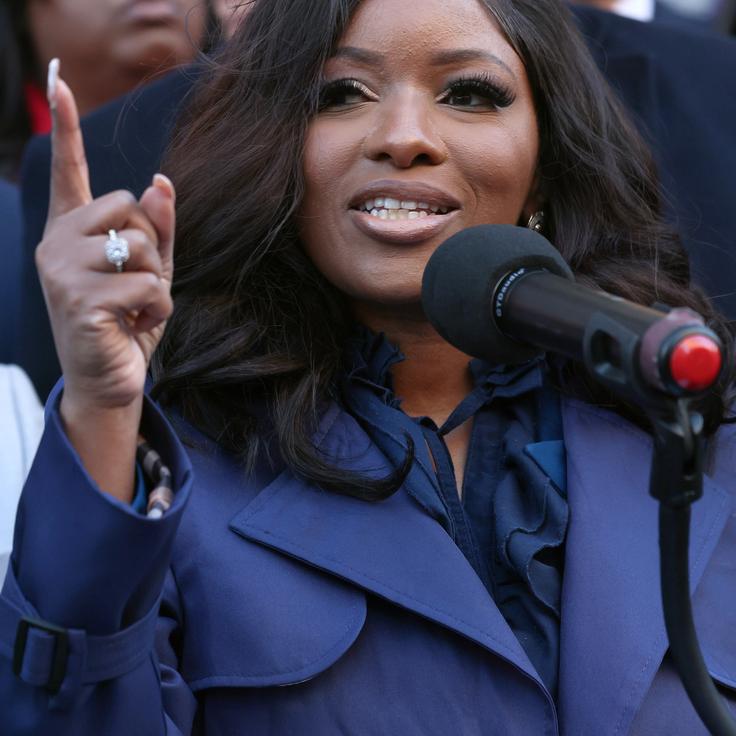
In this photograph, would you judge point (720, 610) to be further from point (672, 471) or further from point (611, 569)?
Result: point (672, 471)

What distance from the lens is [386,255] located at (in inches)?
86.5

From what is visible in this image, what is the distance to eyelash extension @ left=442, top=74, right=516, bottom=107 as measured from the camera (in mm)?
2252

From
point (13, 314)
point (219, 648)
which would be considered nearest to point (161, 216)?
point (219, 648)

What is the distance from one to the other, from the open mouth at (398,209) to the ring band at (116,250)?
0.74 m

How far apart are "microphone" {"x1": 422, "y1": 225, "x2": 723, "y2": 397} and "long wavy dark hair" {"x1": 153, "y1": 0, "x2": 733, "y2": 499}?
52 centimetres

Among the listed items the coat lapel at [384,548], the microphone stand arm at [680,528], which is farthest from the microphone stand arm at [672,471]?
the coat lapel at [384,548]

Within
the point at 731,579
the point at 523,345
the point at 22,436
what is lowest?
the point at 22,436

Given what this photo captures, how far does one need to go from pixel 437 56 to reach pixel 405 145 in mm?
173

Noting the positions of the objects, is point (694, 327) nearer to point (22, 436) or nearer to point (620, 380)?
point (620, 380)

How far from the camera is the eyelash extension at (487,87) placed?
225 centimetres

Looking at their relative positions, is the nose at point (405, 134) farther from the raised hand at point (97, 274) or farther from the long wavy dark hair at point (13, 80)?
the long wavy dark hair at point (13, 80)

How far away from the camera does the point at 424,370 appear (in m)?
A: 2.39

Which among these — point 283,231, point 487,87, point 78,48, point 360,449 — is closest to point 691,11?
point 78,48

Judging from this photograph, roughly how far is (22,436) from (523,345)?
1196mm
